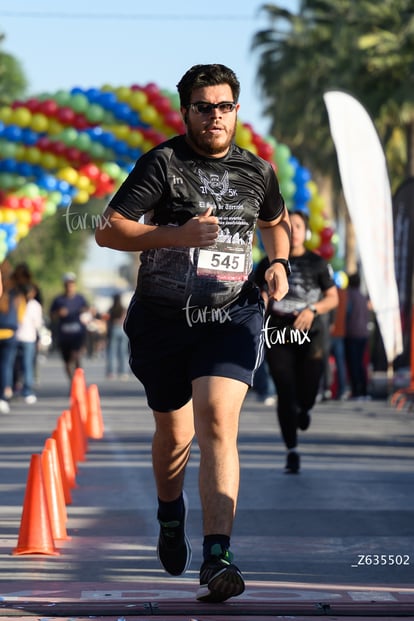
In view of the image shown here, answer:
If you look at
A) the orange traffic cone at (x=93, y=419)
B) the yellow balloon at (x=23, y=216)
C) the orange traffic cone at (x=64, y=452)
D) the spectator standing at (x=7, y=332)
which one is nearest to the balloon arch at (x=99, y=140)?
the yellow balloon at (x=23, y=216)

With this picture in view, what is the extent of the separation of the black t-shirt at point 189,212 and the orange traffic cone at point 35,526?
63.4 inches

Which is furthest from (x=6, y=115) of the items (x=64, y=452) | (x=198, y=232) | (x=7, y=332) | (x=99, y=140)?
(x=198, y=232)

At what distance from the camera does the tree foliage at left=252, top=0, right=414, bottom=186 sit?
3656cm

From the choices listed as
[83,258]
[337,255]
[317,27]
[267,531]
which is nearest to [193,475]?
[267,531]

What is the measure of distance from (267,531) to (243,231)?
2399mm

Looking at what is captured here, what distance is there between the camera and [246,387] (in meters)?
5.64

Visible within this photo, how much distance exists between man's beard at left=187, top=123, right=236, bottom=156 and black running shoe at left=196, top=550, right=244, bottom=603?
1535 millimetres

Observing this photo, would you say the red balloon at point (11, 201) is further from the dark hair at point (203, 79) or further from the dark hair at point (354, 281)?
the dark hair at point (203, 79)

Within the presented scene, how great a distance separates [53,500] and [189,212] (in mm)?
2441

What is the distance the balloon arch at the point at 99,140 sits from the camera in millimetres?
20109

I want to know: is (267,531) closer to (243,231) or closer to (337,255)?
(243,231)

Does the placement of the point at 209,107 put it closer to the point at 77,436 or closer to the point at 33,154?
the point at 77,436

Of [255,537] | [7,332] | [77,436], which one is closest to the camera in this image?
[255,537]

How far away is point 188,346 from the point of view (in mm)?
5711
